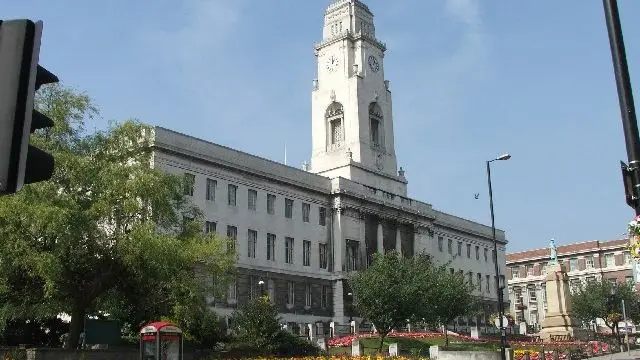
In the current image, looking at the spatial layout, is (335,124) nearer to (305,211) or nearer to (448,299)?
(305,211)

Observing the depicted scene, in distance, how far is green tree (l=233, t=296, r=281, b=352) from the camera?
35000mm

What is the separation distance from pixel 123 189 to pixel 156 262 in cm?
346

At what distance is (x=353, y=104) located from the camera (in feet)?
250

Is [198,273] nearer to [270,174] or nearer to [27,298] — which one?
[27,298]

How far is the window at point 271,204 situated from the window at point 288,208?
1.47 metres

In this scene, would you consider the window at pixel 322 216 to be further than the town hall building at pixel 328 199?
Yes

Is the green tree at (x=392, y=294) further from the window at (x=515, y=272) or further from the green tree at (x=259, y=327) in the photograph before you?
the window at (x=515, y=272)

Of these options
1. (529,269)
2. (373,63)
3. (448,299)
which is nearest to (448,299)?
(448,299)

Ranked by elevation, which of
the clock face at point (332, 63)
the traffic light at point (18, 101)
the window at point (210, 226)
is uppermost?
the clock face at point (332, 63)

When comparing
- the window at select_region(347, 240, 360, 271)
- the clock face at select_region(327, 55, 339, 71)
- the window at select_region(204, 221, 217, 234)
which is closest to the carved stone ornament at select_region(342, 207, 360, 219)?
the window at select_region(347, 240, 360, 271)

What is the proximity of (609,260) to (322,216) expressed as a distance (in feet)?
203

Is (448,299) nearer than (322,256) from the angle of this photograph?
Yes

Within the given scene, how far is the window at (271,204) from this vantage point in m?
63.8

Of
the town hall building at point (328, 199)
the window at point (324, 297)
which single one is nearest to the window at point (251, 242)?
the town hall building at point (328, 199)
